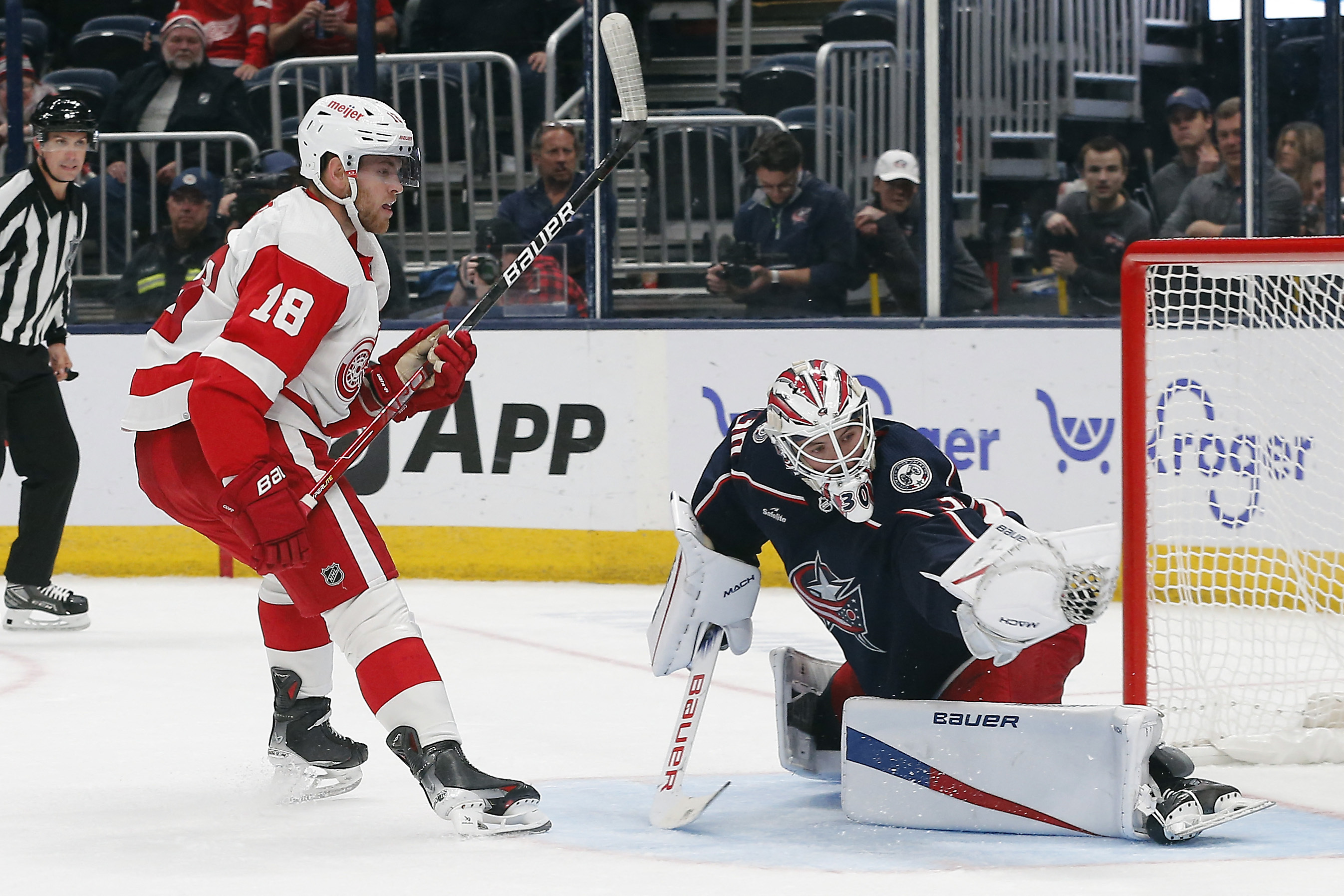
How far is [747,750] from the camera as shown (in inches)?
134

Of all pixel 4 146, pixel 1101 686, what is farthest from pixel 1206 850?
pixel 4 146

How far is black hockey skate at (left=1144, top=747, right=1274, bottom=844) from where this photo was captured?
2.58 metres

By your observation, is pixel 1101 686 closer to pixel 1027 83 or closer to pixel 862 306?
pixel 862 306

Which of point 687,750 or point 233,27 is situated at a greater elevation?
point 233,27

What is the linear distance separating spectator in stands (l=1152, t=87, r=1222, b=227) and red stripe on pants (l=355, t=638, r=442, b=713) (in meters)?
4.11

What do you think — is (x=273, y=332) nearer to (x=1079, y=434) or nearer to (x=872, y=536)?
(x=872, y=536)

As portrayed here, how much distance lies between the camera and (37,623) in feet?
16.4

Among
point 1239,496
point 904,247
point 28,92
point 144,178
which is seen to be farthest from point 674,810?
point 28,92

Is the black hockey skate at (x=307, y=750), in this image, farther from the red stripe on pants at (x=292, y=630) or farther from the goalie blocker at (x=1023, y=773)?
the goalie blocker at (x=1023, y=773)

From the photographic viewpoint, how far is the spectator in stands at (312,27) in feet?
23.9

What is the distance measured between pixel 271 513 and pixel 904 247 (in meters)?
3.65

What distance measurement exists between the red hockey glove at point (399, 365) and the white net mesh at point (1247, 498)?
1393 mm

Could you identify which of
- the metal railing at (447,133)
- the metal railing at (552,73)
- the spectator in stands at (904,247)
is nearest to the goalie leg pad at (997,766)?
the spectator in stands at (904,247)

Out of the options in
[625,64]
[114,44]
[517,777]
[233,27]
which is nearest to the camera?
[517,777]
